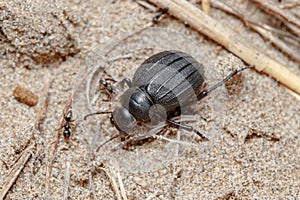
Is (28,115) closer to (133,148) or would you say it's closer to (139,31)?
(133,148)

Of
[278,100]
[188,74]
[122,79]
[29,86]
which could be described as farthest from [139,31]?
[278,100]

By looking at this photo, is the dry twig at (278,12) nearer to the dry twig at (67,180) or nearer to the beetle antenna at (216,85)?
the beetle antenna at (216,85)

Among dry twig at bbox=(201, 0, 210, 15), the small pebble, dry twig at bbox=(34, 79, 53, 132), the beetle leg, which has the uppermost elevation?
dry twig at bbox=(201, 0, 210, 15)

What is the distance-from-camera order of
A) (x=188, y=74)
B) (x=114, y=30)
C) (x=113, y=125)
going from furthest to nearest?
1. (x=114, y=30)
2. (x=113, y=125)
3. (x=188, y=74)

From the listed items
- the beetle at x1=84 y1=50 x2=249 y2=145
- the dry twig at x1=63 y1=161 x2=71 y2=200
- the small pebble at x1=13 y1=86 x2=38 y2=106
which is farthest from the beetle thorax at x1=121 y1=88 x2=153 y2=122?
the small pebble at x1=13 y1=86 x2=38 y2=106

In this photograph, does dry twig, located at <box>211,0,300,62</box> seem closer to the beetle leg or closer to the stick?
the stick

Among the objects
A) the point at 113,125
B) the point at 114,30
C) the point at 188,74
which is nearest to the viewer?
the point at 188,74
